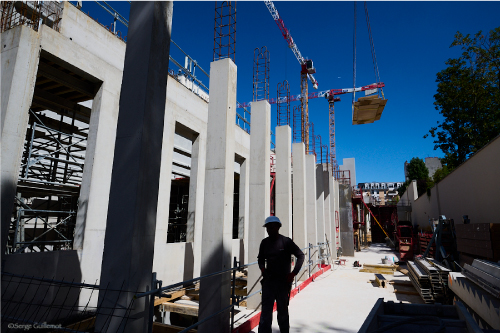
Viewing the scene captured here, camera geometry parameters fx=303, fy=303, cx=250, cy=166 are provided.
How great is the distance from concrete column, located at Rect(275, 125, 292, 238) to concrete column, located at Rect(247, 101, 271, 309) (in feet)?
4.77

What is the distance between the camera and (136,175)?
12.9 feet

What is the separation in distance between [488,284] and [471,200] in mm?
10807

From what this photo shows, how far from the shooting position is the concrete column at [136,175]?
147 inches

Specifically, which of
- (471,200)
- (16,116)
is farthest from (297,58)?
(16,116)

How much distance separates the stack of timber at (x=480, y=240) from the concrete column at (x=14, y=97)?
1274 cm

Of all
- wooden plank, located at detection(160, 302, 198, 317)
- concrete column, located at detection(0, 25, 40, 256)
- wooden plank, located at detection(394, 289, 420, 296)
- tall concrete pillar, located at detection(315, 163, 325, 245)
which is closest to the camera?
concrete column, located at detection(0, 25, 40, 256)

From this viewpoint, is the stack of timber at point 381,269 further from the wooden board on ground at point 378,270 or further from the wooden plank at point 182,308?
the wooden plank at point 182,308

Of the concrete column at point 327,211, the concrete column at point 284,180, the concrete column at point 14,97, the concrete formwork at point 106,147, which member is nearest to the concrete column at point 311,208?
the concrete formwork at point 106,147

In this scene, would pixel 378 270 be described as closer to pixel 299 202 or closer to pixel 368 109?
pixel 299 202

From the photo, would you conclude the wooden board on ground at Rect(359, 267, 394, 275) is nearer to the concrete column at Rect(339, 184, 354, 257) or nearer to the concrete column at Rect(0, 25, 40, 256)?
the concrete column at Rect(339, 184, 354, 257)

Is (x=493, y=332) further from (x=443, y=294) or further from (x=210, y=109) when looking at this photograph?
(x=443, y=294)

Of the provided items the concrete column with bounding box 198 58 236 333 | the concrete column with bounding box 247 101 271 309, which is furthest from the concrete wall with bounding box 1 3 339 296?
the concrete column with bounding box 198 58 236 333

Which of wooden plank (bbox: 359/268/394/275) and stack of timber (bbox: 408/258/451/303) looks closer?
stack of timber (bbox: 408/258/451/303)

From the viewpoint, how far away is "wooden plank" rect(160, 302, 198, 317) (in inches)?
354
